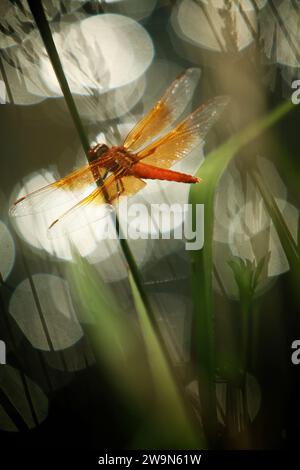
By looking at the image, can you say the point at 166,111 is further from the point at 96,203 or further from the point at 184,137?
the point at 96,203

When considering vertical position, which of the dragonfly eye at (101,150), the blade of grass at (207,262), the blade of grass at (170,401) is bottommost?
the blade of grass at (170,401)

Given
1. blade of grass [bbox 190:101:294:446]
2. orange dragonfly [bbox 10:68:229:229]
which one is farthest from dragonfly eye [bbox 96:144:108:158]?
blade of grass [bbox 190:101:294:446]

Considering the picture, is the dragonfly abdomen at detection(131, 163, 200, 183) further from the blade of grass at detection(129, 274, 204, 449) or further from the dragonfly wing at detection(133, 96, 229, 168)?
the blade of grass at detection(129, 274, 204, 449)

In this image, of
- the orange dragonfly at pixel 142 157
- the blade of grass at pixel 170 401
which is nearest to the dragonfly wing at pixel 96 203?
the orange dragonfly at pixel 142 157

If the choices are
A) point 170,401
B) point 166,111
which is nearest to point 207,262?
point 170,401

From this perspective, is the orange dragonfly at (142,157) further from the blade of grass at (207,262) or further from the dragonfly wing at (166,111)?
the blade of grass at (207,262)
